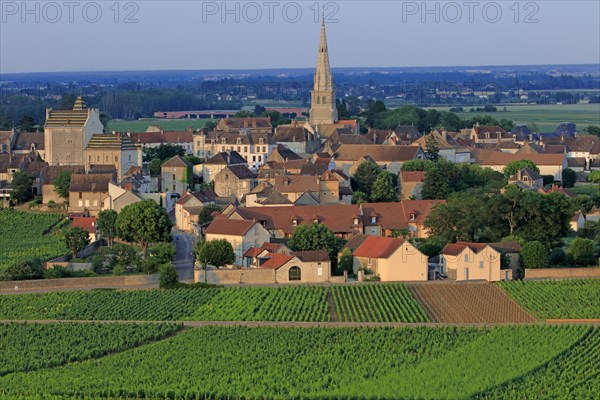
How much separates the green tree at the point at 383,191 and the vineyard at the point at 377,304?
50.0 ft

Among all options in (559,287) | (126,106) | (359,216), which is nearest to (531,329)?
(559,287)

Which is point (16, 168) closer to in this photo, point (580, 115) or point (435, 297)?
point (435, 297)

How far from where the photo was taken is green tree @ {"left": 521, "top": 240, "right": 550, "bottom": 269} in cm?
4525

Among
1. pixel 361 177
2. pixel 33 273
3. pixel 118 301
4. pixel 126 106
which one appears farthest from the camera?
pixel 126 106

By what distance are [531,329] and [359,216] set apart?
14.9 m

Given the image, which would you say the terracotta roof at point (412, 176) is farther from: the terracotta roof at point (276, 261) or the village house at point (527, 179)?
the terracotta roof at point (276, 261)

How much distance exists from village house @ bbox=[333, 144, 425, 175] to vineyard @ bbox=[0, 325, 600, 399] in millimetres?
30055

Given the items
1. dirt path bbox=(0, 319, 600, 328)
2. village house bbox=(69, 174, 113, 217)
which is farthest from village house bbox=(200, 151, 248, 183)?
dirt path bbox=(0, 319, 600, 328)

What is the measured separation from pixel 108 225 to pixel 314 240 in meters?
8.37

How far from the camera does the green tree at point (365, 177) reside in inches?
2373

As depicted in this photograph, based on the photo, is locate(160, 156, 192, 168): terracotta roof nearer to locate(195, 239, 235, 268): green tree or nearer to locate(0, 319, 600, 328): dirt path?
locate(195, 239, 235, 268): green tree

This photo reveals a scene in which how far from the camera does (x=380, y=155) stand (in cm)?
6819

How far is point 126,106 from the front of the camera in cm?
14388

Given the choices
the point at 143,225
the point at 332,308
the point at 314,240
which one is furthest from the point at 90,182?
the point at 332,308
